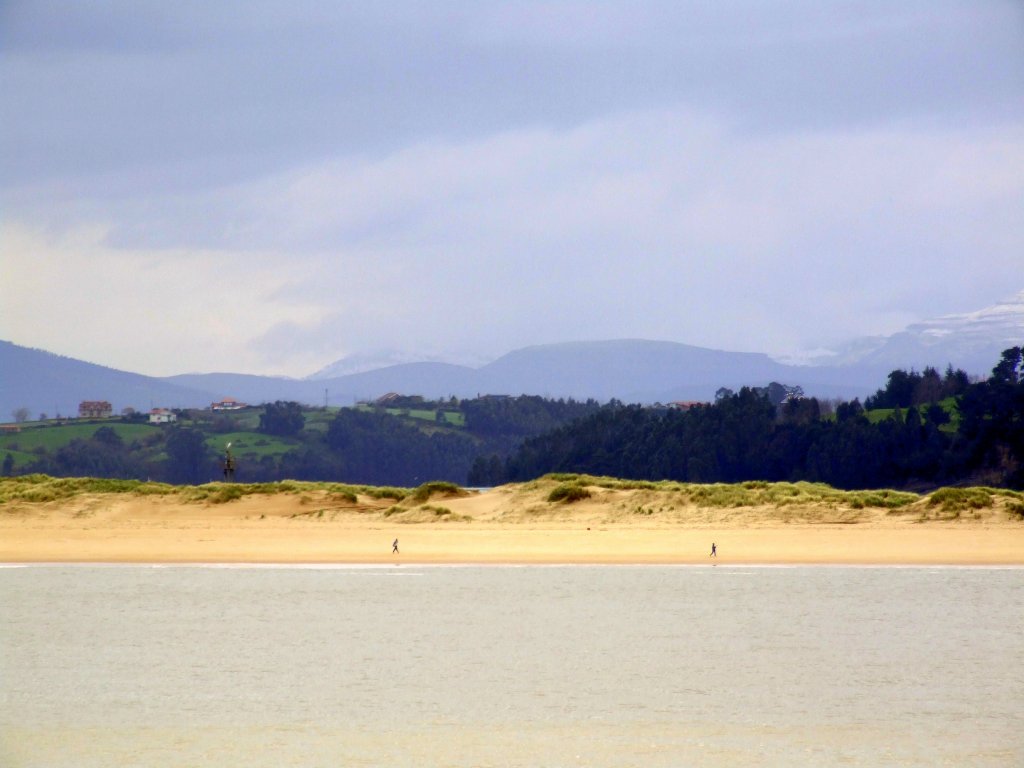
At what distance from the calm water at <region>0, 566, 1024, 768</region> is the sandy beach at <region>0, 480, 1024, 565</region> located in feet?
6.44

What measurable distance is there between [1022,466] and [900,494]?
1232 inches

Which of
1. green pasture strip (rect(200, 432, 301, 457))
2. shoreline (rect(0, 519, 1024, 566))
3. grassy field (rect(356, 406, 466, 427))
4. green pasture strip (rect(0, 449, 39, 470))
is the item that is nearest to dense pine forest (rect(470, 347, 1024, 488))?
green pasture strip (rect(200, 432, 301, 457))

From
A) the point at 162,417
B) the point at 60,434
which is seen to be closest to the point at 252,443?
the point at 60,434

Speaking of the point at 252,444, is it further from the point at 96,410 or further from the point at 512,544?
the point at 512,544

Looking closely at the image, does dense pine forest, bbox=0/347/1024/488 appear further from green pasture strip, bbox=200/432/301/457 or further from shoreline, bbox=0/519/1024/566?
shoreline, bbox=0/519/1024/566

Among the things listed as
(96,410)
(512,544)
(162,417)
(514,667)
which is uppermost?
(96,410)

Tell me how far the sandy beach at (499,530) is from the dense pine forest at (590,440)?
32.6 m

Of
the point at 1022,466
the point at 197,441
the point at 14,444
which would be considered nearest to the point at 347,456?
the point at 197,441

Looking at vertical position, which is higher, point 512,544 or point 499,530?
point 499,530

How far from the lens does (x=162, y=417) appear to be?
127 meters

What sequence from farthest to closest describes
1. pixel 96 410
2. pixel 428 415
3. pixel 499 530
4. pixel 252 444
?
pixel 96 410 < pixel 428 415 < pixel 252 444 < pixel 499 530

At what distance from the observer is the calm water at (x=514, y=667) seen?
11938 millimetres

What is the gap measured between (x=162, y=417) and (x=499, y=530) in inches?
4027

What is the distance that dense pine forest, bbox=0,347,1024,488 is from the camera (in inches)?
2662
